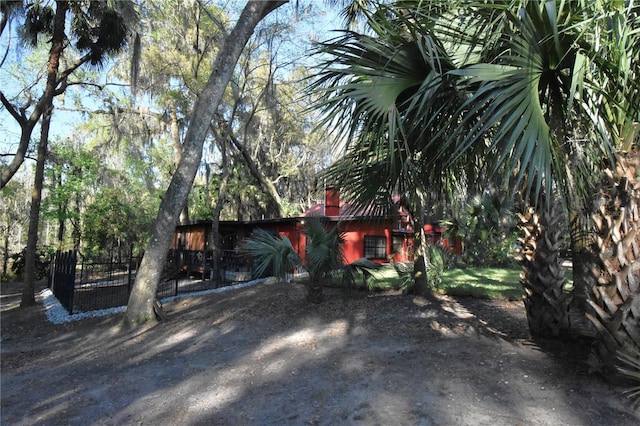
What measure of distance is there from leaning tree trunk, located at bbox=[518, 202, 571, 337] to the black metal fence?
9.44 meters

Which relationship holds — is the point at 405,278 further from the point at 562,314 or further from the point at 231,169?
the point at 231,169

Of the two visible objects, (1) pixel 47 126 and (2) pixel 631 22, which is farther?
(1) pixel 47 126

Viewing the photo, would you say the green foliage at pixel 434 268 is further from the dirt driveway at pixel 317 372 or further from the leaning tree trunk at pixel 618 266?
the leaning tree trunk at pixel 618 266

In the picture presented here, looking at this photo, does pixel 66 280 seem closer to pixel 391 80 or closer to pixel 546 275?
pixel 391 80

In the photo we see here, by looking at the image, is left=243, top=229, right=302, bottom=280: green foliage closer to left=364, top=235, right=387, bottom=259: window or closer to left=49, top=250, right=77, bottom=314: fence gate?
left=49, top=250, right=77, bottom=314: fence gate

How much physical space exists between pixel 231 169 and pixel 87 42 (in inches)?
516

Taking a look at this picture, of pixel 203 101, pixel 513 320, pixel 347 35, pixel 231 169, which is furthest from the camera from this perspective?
pixel 231 169

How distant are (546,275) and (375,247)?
1550 centimetres

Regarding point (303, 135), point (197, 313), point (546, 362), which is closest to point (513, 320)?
point (546, 362)

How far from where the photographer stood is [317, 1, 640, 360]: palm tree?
3172mm

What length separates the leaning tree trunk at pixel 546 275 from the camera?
487cm

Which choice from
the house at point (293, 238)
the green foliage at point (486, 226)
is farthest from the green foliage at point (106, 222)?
the green foliage at point (486, 226)

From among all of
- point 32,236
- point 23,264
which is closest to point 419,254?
point 32,236

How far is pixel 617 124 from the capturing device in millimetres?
3758
